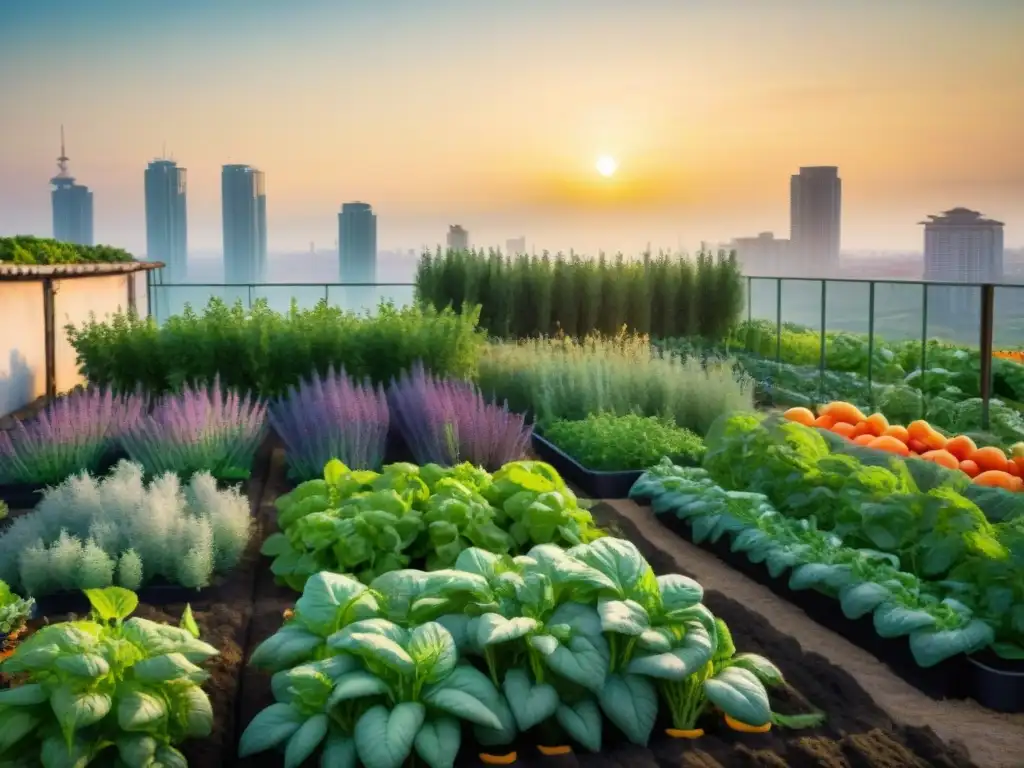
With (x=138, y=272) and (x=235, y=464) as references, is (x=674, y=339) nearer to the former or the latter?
(x=235, y=464)

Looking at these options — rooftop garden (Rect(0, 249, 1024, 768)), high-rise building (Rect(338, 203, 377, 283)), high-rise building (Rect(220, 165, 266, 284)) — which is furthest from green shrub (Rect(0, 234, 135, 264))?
high-rise building (Rect(220, 165, 266, 284))

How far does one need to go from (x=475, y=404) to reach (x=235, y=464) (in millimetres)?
1357

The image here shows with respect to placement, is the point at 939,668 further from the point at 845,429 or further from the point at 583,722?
the point at 845,429

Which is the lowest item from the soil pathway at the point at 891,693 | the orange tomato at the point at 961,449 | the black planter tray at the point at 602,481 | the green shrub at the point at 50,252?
the soil pathway at the point at 891,693

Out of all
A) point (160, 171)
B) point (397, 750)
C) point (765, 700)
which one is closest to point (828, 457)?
point (765, 700)

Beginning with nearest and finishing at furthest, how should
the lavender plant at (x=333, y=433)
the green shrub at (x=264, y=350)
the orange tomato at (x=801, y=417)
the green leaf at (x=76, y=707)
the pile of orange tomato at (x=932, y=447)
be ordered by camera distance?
the green leaf at (x=76, y=707)
the lavender plant at (x=333, y=433)
the pile of orange tomato at (x=932, y=447)
the orange tomato at (x=801, y=417)
the green shrub at (x=264, y=350)

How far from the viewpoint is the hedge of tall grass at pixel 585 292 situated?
507 inches

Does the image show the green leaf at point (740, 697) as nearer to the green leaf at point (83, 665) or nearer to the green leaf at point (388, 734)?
the green leaf at point (388, 734)

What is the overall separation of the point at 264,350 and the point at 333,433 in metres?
2.26

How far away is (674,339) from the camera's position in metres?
13.2

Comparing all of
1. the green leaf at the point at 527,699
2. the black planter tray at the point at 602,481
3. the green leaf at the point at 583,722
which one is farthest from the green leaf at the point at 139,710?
the black planter tray at the point at 602,481

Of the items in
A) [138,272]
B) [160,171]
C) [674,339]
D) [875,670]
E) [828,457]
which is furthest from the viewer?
[160,171]

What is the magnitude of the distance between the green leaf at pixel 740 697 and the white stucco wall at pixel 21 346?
973 cm

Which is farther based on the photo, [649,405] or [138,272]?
[138,272]
